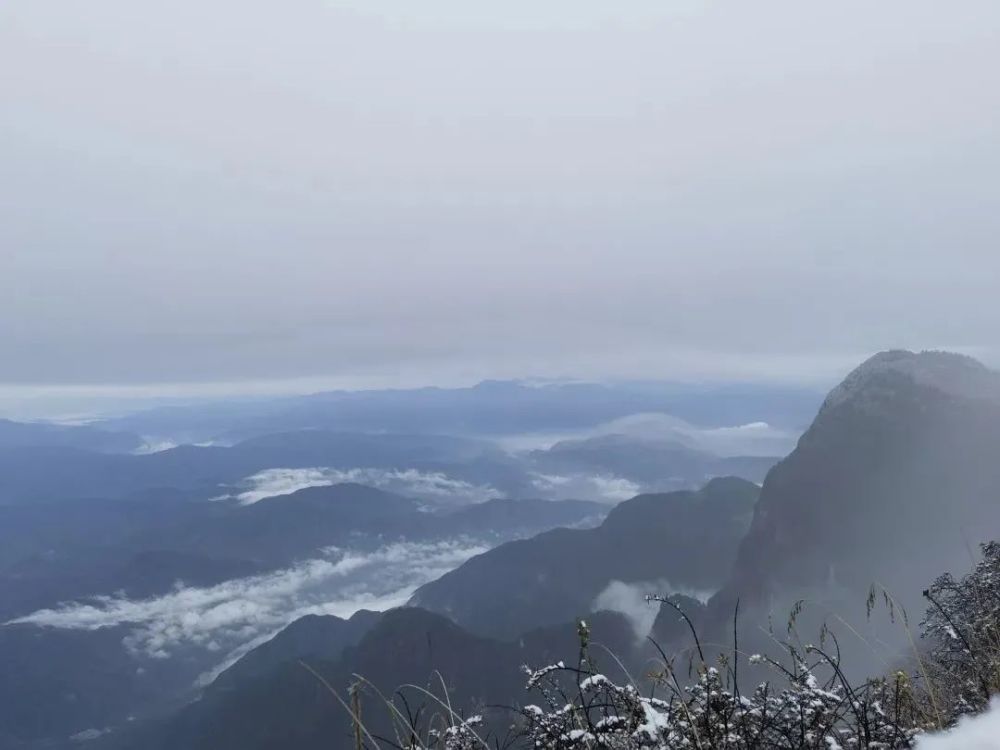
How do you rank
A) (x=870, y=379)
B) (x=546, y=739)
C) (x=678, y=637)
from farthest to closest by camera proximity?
(x=870, y=379) → (x=678, y=637) → (x=546, y=739)

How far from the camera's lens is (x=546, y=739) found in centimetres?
349

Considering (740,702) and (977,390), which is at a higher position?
(740,702)

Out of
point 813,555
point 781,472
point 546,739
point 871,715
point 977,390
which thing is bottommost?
point 813,555

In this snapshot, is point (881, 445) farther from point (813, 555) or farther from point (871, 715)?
point (871, 715)

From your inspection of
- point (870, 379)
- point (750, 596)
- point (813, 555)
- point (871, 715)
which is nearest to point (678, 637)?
point (750, 596)

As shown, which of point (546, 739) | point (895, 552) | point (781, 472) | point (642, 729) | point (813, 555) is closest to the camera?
point (642, 729)

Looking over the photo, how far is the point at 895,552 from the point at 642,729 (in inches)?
6171

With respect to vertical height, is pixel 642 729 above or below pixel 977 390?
above

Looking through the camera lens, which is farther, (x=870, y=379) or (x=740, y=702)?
(x=870, y=379)

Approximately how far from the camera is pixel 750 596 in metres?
154

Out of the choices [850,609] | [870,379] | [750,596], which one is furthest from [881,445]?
[850,609]

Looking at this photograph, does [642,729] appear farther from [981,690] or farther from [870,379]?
[870,379]

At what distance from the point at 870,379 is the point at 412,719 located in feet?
627

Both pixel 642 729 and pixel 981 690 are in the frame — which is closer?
pixel 642 729
